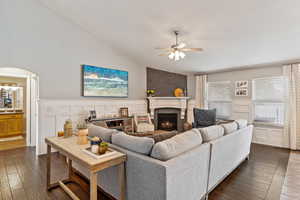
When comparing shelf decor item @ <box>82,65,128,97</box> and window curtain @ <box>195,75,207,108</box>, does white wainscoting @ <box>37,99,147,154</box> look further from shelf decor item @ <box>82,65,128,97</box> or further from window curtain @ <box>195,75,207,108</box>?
window curtain @ <box>195,75,207,108</box>

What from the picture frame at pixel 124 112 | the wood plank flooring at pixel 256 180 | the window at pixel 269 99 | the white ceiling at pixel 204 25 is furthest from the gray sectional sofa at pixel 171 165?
the window at pixel 269 99

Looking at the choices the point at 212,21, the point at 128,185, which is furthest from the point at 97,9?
the point at 128,185

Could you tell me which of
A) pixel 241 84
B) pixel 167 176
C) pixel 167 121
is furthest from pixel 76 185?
pixel 241 84

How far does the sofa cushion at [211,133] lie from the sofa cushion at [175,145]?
5.3 inches

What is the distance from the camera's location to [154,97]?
577 cm

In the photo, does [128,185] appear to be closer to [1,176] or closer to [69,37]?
[1,176]

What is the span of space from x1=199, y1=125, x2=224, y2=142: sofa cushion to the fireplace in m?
3.59

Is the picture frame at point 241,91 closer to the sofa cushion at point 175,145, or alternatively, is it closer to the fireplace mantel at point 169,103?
the fireplace mantel at point 169,103

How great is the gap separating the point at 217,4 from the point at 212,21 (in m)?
0.41

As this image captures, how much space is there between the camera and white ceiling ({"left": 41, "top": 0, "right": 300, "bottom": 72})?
2.52 m

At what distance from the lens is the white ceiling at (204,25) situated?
99.2 inches

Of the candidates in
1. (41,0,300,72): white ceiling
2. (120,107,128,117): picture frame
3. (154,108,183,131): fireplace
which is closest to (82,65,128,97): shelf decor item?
(120,107,128,117): picture frame

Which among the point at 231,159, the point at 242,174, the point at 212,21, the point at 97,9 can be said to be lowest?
the point at 242,174

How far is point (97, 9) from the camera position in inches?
134
